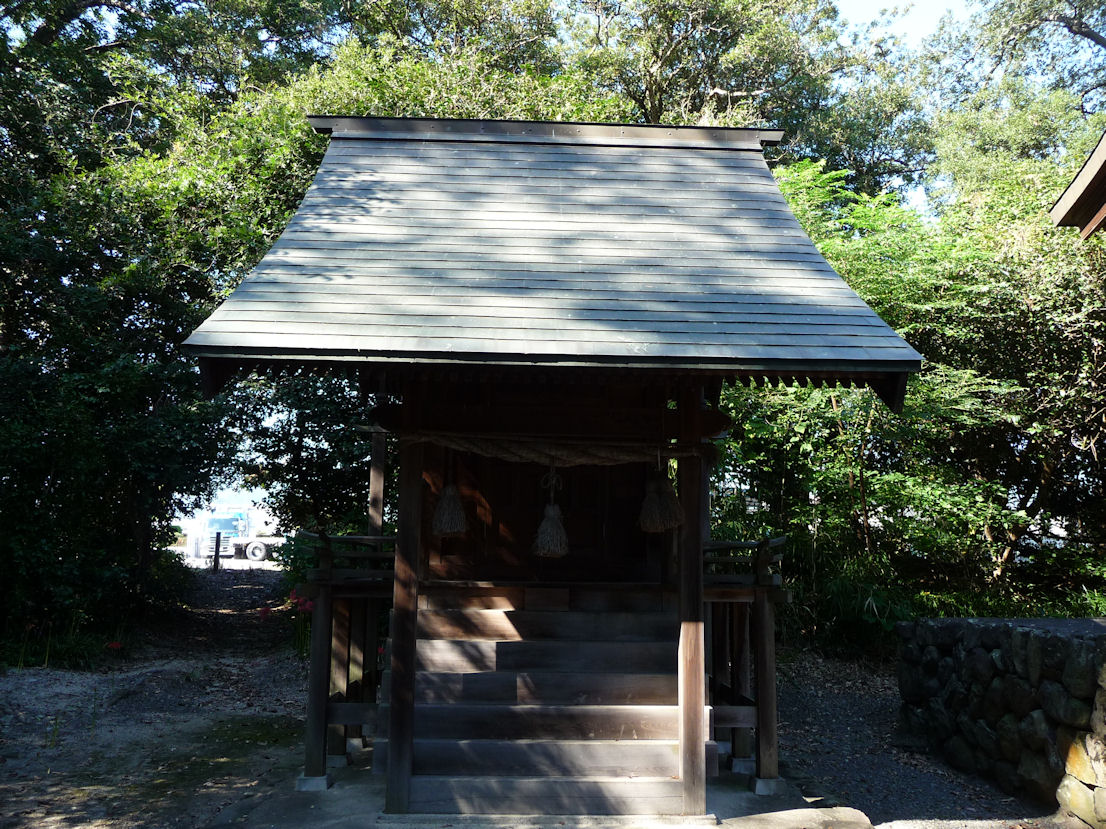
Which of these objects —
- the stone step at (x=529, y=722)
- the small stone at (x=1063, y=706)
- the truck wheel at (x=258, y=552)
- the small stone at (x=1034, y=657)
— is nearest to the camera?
the stone step at (x=529, y=722)

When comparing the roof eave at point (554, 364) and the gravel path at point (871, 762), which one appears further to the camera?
the gravel path at point (871, 762)

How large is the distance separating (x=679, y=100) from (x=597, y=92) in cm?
274

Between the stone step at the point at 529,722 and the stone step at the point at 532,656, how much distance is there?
0.31 m

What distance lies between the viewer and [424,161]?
719cm

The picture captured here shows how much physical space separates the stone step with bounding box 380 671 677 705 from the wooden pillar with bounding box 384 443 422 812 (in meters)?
0.36

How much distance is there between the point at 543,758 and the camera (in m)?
5.17

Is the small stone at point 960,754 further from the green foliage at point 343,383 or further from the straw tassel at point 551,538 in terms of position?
the straw tassel at point 551,538

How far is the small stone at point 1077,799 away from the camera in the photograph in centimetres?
548

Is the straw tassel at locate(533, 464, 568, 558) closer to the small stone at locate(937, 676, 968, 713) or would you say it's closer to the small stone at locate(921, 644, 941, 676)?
the small stone at locate(937, 676, 968, 713)

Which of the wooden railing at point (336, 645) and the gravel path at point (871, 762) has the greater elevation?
the wooden railing at point (336, 645)

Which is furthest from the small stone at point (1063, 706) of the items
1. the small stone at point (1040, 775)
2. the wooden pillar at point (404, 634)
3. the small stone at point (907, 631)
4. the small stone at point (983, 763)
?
the wooden pillar at point (404, 634)

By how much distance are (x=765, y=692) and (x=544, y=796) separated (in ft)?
6.00

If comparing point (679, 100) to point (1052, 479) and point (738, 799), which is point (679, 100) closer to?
point (1052, 479)

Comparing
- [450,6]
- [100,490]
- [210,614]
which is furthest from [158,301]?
[450,6]
